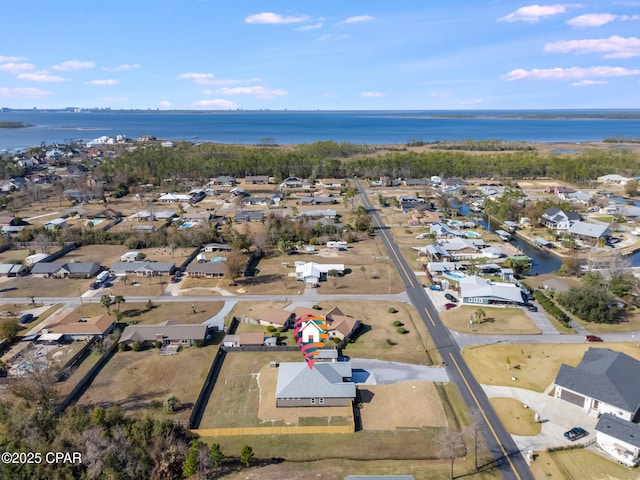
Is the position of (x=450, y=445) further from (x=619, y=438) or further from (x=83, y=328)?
(x=83, y=328)

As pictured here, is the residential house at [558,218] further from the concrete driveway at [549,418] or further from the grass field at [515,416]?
the grass field at [515,416]

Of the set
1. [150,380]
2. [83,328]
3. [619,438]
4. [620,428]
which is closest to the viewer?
[619,438]

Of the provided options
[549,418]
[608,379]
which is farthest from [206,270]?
[608,379]

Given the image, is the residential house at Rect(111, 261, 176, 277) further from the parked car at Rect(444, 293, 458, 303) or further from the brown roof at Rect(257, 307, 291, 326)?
the parked car at Rect(444, 293, 458, 303)

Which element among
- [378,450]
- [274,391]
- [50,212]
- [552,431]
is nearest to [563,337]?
[552,431]

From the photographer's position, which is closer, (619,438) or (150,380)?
(619,438)

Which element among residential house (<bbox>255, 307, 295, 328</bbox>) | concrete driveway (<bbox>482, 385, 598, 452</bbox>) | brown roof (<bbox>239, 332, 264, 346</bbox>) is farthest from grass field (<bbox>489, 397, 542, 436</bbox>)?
residential house (<bbox>255, 307, 295, 328</bbox>)

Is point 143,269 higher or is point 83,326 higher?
point 143,269

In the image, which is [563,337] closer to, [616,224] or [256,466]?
[256,466]
